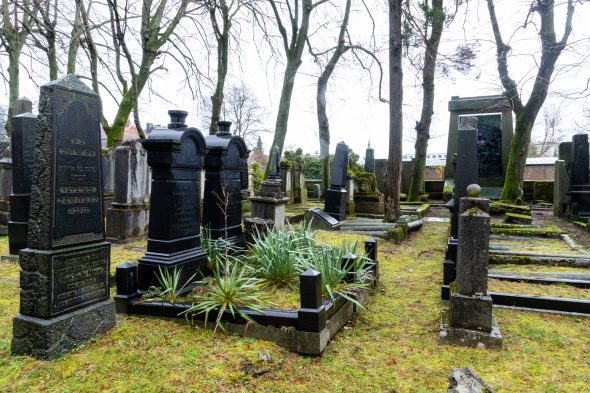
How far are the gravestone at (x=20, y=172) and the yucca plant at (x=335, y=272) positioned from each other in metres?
5.06

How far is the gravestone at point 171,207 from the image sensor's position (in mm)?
4824

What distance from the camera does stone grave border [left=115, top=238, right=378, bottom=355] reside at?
3664 millimetres

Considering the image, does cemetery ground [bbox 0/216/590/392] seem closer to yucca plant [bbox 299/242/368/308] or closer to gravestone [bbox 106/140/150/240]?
yucca plant [bbox 299/242/368/308]

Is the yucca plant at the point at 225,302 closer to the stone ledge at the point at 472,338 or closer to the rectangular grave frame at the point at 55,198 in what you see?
the rectangular grave frame at the point at 55,198

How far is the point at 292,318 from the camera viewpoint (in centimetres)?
374

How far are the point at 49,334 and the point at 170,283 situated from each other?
1367 mm

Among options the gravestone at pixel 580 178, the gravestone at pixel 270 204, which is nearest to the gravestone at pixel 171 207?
the gravestone at pixel 270 204

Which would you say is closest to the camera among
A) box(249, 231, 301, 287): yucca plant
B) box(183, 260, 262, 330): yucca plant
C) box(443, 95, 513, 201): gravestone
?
box(183, 260, 262, 330): yucca plant

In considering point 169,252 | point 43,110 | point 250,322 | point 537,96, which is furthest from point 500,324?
point 537,96

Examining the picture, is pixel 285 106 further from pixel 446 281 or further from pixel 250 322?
pixel 250 322

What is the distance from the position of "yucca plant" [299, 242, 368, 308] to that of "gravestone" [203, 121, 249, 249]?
1.75m

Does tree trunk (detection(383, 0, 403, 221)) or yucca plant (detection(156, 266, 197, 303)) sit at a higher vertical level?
tree trunk (detection(383, 0, 403, 221))

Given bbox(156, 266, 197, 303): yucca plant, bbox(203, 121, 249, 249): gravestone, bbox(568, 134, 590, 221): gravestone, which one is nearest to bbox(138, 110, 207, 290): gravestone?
bbox(156, 266, 197, 303): yucca plant

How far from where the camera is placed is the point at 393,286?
6.06 metres
